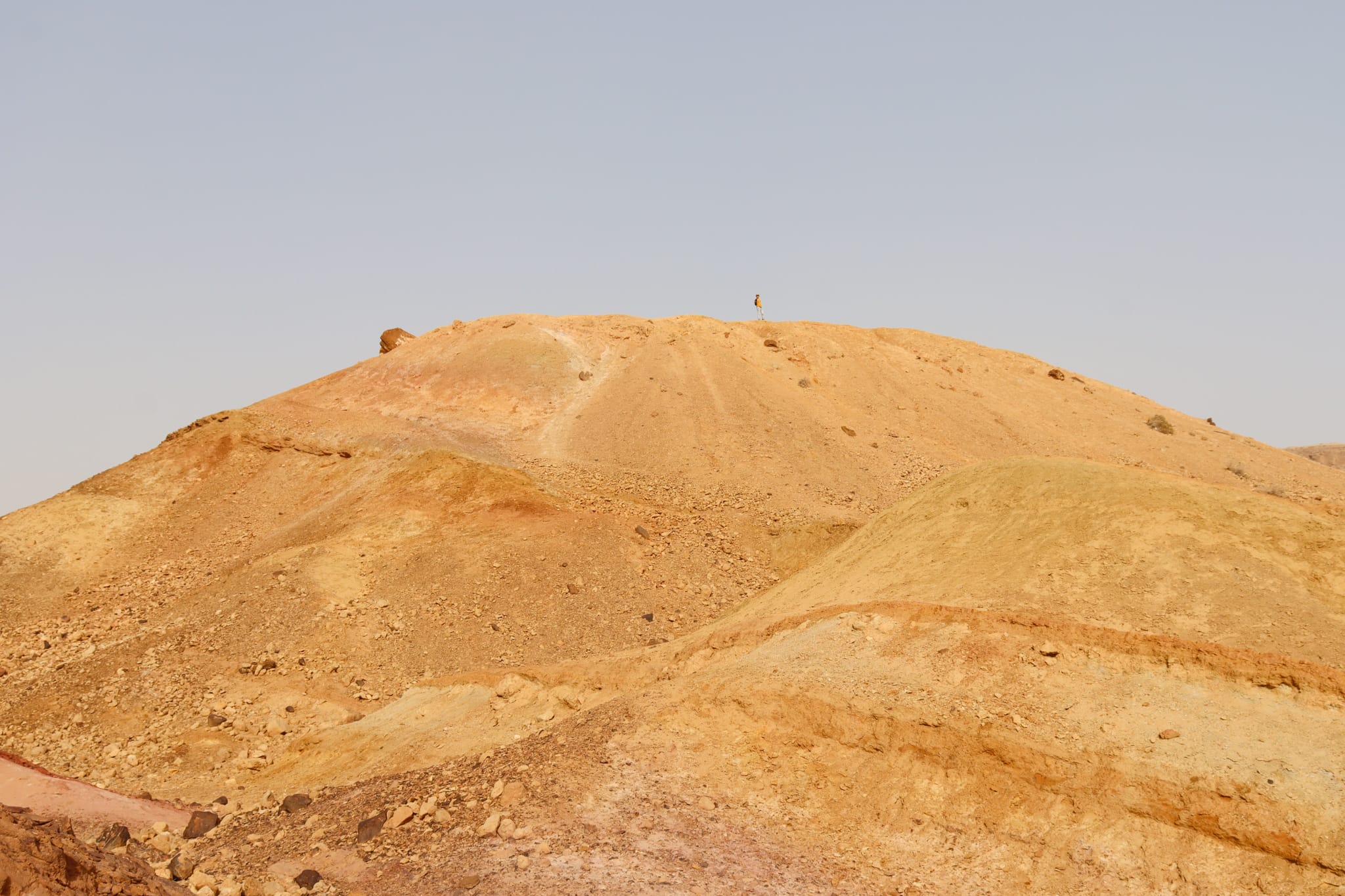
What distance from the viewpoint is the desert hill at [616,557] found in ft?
34.3

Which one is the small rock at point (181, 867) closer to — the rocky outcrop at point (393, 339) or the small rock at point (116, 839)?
the small rock at point (116, 839)

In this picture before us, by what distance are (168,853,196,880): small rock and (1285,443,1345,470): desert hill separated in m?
50.9

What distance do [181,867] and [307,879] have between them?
1.26 m

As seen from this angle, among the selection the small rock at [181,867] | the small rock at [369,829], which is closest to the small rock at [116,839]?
the small rock at [181,867]

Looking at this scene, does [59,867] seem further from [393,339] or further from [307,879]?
[393,339]

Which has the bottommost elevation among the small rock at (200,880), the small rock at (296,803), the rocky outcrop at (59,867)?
the small rock at (200,880)

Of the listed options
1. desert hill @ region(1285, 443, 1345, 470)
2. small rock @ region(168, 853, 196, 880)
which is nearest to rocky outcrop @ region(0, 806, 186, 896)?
small rock @ region(168, 853, 196, 880)

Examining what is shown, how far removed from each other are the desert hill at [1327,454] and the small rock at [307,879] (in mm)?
50397

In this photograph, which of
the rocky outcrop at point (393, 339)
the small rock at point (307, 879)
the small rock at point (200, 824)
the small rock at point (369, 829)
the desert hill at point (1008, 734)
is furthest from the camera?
the rocky outcrop at point (393, 339)

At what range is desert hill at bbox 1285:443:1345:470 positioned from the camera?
48.2 meters

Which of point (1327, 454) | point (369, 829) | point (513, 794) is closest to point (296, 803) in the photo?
point (369, 829)

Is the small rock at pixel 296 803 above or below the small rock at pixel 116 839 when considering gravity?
below

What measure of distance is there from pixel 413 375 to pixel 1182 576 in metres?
27.5

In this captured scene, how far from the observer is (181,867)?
8828mm
